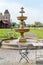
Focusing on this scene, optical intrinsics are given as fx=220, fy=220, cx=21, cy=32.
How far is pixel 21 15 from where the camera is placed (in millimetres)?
19188

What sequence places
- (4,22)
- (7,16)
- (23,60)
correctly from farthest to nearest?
1. (7,16)
2. (4,22)
3. (23,60)

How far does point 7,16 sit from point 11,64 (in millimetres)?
95026

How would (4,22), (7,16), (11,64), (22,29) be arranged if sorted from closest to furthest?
1. (11,64)
2. (22,29)
3. (4,22)
4. (7,16)

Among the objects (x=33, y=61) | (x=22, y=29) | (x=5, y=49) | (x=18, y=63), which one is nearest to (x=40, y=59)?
(x=33, y=61)

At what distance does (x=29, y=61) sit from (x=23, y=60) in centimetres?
34

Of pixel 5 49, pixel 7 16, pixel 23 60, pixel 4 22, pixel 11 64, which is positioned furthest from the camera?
pixel 7 16

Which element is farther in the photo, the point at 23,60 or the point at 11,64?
the point at 23,60

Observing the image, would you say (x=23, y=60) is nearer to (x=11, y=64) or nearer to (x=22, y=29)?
(x=11, y=64)

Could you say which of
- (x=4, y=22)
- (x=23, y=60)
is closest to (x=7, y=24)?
(x=4, y=22)

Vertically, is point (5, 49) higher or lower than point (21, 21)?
lower

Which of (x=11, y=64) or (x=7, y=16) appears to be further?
(x=7, y=16)

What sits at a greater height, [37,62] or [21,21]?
[21,21]

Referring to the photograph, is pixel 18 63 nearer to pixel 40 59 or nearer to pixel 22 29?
pixel 40 59

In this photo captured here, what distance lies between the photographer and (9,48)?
15734 millimetres
